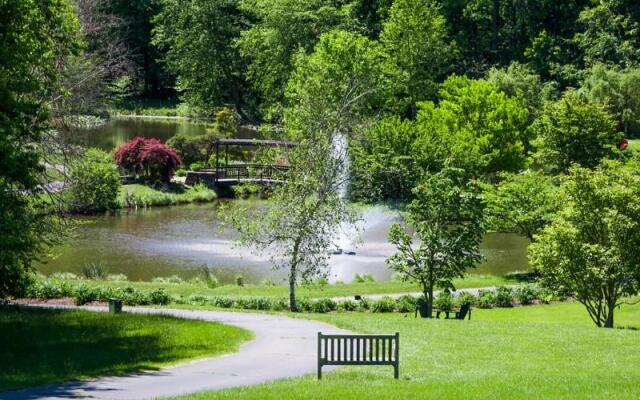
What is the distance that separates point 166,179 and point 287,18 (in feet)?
66.3

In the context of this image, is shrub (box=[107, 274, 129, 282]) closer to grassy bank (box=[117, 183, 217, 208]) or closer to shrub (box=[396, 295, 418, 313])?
shrub (box=[396, 295, 418, 313])

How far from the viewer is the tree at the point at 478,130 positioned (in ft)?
208

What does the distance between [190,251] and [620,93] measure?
37071 millimetres

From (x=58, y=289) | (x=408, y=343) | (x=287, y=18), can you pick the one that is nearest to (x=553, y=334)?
(x=408, y=343)

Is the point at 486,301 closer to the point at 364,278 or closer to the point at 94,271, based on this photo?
the point at 364,278

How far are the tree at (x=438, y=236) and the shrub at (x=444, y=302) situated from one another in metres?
0.36

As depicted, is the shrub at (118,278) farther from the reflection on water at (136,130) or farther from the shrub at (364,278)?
the reflection on water at (136,130)

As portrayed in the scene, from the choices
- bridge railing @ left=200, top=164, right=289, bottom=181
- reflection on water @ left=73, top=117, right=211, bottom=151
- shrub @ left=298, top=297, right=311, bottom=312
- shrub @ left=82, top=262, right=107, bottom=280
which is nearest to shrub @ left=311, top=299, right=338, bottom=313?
shrub @ left=298, top=297, right=311, bottom=312

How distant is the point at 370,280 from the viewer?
149 ft

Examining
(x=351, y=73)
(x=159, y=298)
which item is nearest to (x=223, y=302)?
(x=159, y=298)

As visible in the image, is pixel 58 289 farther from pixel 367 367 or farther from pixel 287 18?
pixel 287 18

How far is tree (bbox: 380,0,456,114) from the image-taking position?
78.0 metres

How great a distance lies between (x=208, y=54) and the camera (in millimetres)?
99000

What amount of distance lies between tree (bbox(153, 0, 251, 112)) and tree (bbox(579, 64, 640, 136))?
1353 inches
